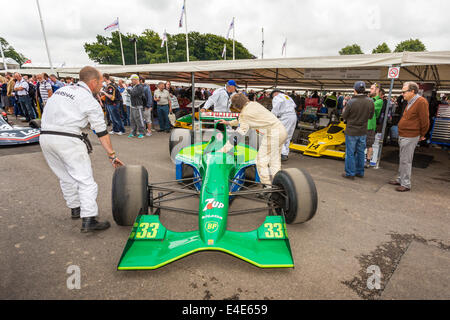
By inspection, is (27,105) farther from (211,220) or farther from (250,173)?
(211,220)

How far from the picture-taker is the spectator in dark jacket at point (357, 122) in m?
4.66

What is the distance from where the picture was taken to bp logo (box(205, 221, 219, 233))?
2.16m

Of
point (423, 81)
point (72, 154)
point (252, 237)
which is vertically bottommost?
point (252, 237)

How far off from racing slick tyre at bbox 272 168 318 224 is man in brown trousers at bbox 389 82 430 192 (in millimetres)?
2568

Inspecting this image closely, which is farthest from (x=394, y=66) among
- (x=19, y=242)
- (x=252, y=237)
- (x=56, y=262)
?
(x=19, y=242)

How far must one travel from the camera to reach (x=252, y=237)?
91.1 inches

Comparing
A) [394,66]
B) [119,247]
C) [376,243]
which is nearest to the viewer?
[119,247]

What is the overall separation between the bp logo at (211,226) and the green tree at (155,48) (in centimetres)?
5426

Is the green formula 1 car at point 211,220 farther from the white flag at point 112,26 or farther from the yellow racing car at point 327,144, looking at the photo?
the white flag at point 112,26

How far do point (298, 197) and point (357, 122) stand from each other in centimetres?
281

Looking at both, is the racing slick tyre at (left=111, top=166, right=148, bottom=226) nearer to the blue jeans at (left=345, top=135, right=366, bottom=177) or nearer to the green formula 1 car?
the green formula 1 car

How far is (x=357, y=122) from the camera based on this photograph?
15.4 ft

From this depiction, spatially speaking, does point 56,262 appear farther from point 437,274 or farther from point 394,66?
point 394,66
